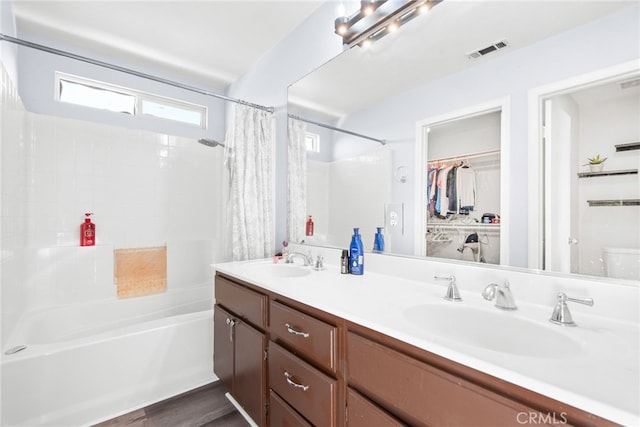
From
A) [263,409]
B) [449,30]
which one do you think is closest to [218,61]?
[449,30]

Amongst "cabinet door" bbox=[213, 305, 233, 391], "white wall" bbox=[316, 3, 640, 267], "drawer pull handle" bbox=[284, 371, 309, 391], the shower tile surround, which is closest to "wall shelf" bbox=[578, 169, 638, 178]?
"white wall" bbox=[316, 3, 640, 267]

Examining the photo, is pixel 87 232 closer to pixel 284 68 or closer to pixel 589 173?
pixel 284 68

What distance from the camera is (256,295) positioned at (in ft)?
4.47

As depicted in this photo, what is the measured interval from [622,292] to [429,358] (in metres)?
0.64

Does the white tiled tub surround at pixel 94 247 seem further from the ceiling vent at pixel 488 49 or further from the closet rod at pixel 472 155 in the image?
the ceiling vent at pixel 488 49

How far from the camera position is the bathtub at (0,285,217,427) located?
4.52ft

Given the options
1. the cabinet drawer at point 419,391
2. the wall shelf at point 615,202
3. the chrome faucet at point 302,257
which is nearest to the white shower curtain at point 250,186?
the chrome faucet at point 302,257

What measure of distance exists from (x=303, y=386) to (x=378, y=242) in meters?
0.79

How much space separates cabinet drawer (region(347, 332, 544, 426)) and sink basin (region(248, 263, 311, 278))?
2.78 ft

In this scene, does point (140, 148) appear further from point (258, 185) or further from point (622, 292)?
point (622, 292)

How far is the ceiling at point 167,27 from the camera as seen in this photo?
1.94m

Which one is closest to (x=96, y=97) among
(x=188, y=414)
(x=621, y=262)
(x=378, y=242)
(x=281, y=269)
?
(x=281, y=269)

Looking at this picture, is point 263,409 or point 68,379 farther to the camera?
point 68,379

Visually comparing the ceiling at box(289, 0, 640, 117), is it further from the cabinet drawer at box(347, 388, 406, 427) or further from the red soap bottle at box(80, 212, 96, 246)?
the red soap bottle at box(80, 212, 96, 246)
